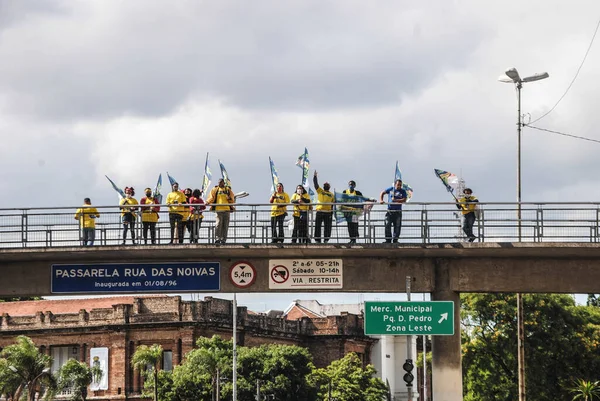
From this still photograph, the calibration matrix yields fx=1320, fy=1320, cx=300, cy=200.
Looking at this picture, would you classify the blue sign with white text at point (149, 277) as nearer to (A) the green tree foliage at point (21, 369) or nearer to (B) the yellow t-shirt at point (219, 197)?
(B) the yellow t-shirt at point (219, 197)

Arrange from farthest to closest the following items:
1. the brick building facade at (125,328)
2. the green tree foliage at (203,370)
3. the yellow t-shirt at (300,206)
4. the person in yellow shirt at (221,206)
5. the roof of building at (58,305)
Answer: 1. the roof of building at (58,305)
2. the brick building facade at (125,328)
3. the green tree foliage at (203,370)
4. the person in yellow shirt at (221,206)
5. the yellow t-shirt at (300,206)

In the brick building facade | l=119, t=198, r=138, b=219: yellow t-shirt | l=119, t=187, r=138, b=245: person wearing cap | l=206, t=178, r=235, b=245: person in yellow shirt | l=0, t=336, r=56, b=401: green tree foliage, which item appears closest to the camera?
l=206, t=178, r=235, b=245: person in yellow shirt

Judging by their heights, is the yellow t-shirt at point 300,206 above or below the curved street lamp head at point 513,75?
below

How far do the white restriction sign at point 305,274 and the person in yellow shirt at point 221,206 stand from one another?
5.00ft

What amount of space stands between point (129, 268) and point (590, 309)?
40877 millimetres

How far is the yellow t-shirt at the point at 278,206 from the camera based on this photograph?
34.2 meters

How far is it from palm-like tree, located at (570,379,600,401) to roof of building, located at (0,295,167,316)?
44754 mm

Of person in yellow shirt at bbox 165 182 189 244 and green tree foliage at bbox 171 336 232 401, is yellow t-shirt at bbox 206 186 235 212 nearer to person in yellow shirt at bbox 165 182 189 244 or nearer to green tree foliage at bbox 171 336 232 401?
person in yellow shirt at bbox 165 182 189 244

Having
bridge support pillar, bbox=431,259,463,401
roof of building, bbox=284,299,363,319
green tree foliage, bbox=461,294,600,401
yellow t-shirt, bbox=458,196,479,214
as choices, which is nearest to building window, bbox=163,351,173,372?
roof of building, bbox=284,299,363,319

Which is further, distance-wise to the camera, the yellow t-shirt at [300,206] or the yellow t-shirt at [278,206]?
the yellow t-shirt at [278,206]

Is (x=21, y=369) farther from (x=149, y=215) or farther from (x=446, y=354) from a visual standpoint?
(x=446, y=354)

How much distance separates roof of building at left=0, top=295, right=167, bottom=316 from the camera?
10150 centimetres

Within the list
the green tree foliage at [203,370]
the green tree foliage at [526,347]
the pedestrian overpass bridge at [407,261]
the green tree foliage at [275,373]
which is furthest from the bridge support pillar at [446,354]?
the green tree foliage at [275,373]

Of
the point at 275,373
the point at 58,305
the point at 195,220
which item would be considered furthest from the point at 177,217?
the point at 58,305
